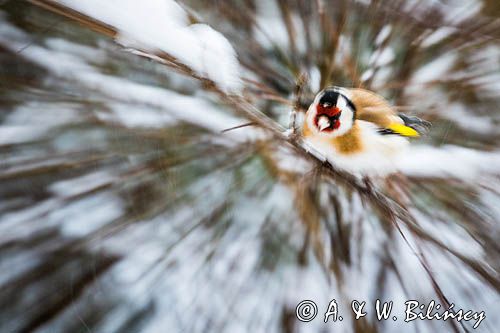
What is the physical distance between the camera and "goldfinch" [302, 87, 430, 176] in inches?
23.3

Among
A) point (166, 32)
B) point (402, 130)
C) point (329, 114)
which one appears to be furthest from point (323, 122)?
point (166, 32)

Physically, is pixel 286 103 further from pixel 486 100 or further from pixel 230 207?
pixel 486 100

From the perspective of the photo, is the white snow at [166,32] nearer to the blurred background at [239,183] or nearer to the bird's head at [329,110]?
the blurred background at [239,183]

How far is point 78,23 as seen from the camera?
32 cm

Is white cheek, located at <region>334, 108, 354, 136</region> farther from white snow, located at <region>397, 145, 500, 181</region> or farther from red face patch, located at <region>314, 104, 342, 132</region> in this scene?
white snow, located at <region>397, 145, 500, 181</region>

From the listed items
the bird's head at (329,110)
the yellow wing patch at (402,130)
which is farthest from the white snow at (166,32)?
the yellow wing patch at (402,130)

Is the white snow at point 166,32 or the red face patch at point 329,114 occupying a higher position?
the white snow at point 166,32

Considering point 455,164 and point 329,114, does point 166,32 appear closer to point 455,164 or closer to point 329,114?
point 329,114

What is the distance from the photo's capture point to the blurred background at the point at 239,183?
31 centimetres

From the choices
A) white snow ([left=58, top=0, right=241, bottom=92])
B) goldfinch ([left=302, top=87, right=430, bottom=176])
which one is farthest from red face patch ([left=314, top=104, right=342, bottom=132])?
white snow ([left=58, top=0, right=241, bottom=92])

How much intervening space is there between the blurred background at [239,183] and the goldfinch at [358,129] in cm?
3

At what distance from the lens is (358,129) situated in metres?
0.67

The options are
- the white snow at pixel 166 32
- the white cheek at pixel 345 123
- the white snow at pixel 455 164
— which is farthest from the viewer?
the white cheek at pixel 345 123

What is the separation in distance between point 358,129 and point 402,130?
0.09 m
